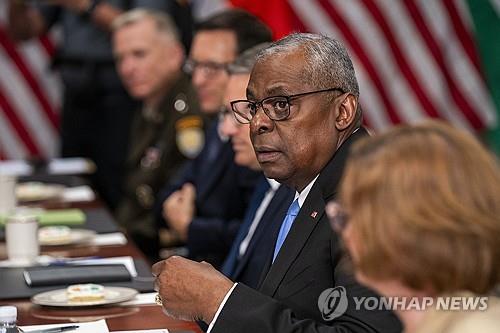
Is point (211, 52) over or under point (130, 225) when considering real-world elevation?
over

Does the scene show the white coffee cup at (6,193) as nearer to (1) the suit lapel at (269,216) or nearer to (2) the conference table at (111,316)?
(2) the conference table at (111,316)

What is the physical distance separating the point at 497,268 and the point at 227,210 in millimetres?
2849

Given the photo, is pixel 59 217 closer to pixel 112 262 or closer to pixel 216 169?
pixel 216 169

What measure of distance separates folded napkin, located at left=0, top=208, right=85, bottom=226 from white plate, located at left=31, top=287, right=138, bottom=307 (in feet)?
4.07

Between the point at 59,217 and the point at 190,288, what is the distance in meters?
2.04

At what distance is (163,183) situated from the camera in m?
5.47

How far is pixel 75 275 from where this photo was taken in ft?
10.8

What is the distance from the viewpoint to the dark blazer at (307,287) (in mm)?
2430

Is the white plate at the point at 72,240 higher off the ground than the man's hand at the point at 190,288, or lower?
lower

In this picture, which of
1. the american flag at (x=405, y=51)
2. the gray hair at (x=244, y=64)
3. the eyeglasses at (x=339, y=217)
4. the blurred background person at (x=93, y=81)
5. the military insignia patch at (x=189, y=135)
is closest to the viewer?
the eyeglasses at (x=339, y=217)

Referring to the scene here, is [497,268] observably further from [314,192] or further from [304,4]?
[304,4]

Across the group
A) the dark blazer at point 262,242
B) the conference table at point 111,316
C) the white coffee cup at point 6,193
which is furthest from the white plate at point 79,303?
the white coffee cup at point 6,193

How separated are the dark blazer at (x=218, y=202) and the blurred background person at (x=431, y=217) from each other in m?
2.58

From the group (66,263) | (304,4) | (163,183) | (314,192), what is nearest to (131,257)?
(66,263)
